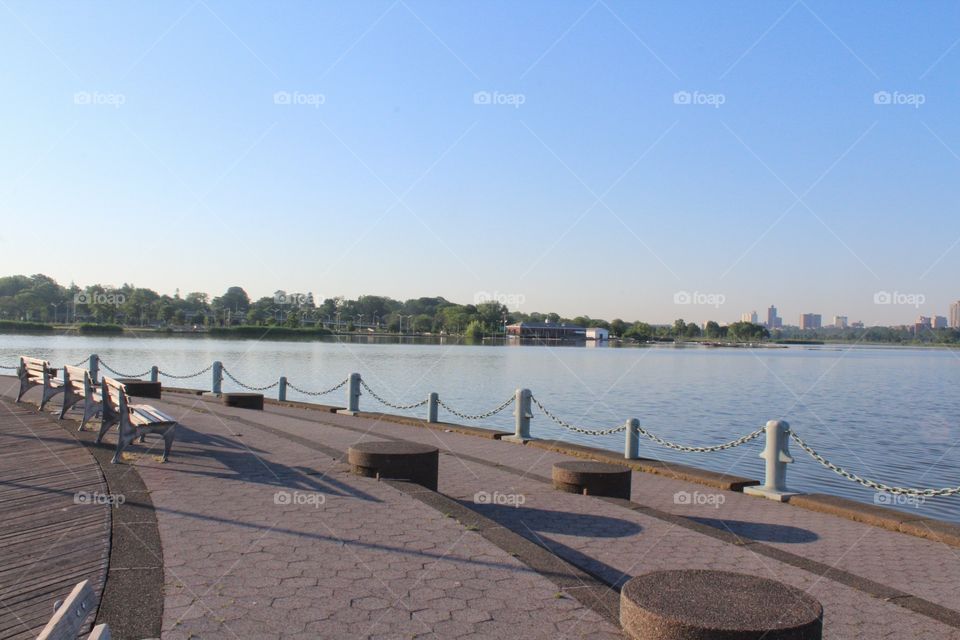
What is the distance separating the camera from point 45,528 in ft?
23.1

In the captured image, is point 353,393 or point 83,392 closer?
point 83,392

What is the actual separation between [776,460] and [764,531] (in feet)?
7.12

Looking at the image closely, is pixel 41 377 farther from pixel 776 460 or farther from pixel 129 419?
pixel 776 460

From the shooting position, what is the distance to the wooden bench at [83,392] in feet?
41.5

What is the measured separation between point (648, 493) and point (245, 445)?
642 centimetres

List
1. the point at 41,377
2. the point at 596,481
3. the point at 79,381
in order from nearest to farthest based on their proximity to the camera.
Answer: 1. the point at 596,481
2. the point at 79,381
3. the point at 41,377

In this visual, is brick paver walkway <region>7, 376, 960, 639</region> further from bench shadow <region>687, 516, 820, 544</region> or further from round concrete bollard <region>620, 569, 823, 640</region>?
round concrete bollard <region>620, 569, 823, 640</region>

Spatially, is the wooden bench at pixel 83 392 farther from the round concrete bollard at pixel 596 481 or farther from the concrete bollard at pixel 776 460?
the concrete bollard at pixel 776 460

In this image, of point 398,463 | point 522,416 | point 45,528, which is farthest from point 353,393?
point 45,528

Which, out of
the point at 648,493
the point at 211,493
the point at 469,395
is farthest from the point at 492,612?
the point at 469,395

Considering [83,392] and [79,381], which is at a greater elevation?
[79,381]

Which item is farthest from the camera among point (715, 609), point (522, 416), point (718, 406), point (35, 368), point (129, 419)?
point (718, 406)

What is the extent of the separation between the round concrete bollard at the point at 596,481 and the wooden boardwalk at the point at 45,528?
5.54 m

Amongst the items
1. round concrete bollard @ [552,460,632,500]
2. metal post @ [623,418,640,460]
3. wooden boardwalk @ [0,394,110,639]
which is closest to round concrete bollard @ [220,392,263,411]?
wooden boardwalk @ [0,394,110,639]
